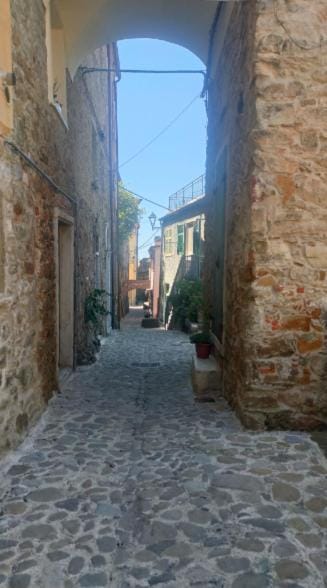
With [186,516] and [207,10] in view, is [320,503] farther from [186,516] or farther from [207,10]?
[207,10]

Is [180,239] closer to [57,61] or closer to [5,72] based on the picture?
[57,61]

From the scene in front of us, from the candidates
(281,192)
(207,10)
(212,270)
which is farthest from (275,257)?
(207,10)

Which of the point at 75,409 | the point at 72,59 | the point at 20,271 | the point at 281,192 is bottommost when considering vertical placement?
the point at 75,409

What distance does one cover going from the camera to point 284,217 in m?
3.70

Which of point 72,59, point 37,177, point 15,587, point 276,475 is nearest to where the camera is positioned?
point 15,587

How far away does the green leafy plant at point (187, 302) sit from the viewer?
1167 centimetres

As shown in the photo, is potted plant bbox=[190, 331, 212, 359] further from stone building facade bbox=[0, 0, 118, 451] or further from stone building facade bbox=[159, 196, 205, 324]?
stone building facade bbox=[159, 196, 205, 324]

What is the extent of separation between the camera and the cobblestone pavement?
82.3 inches

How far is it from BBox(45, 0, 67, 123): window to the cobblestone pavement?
12.4 ft

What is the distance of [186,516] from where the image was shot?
255 centimetres

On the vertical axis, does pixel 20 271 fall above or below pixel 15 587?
above

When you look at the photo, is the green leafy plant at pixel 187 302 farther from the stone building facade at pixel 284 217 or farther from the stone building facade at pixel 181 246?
the stone building facade at pixel 284 217

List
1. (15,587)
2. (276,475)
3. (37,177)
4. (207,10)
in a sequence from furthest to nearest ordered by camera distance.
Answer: (207,10) → (37,177) → (276,475) → (15,587)

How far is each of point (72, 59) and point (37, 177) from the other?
2937 mm
